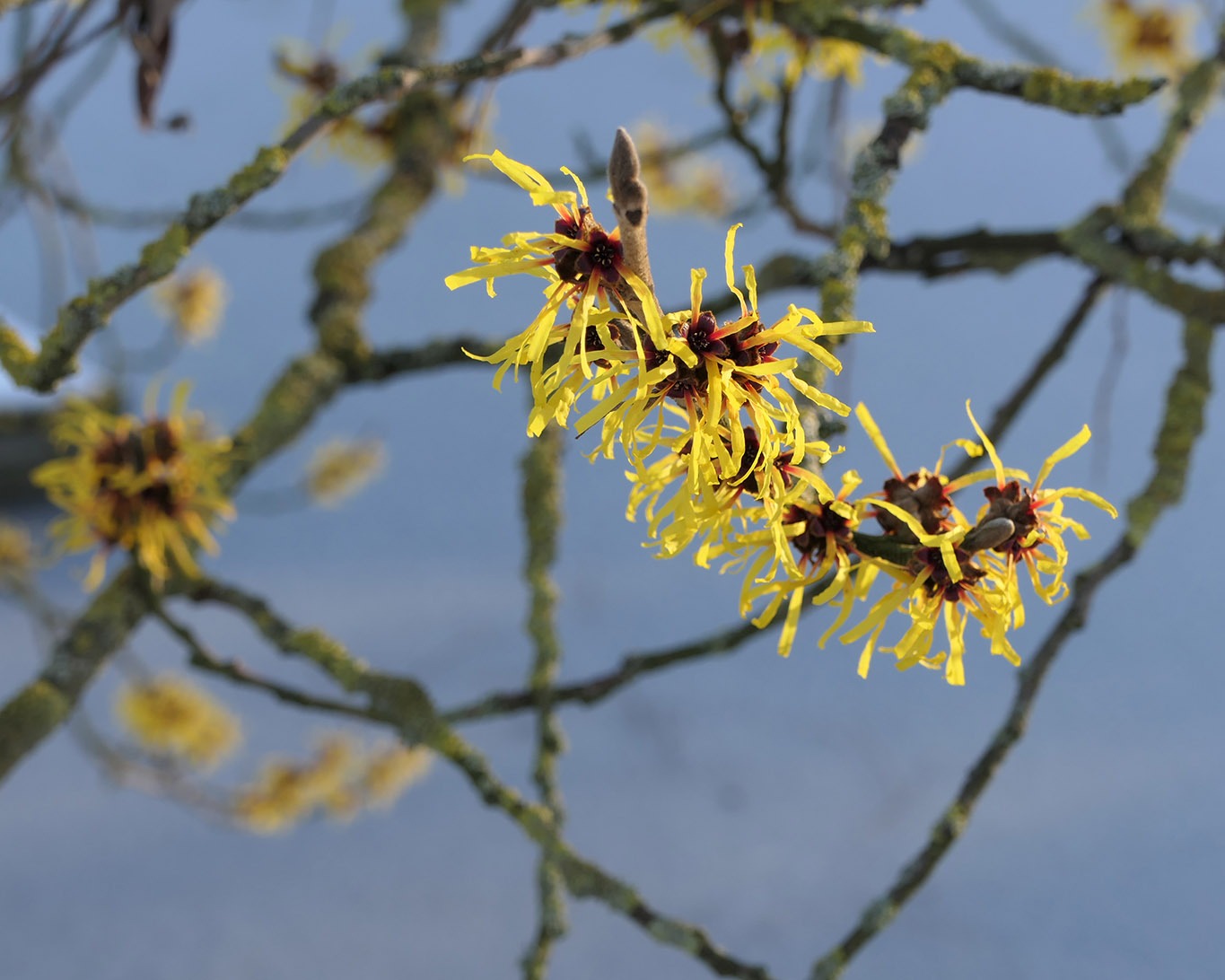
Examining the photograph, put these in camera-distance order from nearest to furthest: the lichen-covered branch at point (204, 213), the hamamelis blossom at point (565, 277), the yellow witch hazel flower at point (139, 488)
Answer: the hamamelis blossom at point (565, 277), the lichen-covered branch at point (204, 213), the yellow witch hazel flower at point (139, 488)

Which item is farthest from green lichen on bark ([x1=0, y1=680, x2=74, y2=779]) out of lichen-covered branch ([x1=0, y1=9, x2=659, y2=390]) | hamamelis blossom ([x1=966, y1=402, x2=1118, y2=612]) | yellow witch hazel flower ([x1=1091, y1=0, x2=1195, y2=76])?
yellow witch hazel flower ([x1=1091, y1=0, x2=1195, y2=76])

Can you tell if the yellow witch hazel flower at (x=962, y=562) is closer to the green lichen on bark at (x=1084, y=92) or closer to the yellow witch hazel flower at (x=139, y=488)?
the green lichen on bark at (x=1084, y=92)

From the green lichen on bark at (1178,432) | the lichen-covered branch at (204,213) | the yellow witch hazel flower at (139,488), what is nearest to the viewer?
the lichen-covered branch at (204,213)

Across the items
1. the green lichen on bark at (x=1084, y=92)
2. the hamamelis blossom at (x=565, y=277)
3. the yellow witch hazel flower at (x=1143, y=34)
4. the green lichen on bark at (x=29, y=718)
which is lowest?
the green lichen on bark at (x=29, y=718)

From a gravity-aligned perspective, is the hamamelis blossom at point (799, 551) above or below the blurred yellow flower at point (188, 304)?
below

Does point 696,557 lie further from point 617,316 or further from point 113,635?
point 113,635

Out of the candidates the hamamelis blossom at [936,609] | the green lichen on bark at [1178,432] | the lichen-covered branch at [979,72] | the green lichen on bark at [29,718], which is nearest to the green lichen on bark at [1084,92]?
the lichen-covered branch at [979,72]

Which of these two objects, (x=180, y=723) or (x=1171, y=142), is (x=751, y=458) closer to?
(x=1171, y=142)

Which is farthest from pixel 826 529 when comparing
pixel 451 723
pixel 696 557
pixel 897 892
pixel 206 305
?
pixel 206 305

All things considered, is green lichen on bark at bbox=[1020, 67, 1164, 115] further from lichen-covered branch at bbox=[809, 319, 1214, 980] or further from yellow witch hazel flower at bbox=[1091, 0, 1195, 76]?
yellow witch hazel flower at bbox=[1091, 0, 1195, 76]
